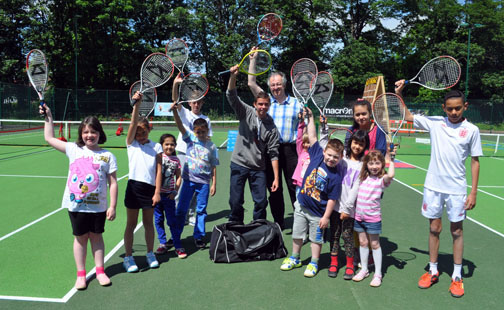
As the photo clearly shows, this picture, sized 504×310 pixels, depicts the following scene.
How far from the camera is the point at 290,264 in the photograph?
13.7 ft

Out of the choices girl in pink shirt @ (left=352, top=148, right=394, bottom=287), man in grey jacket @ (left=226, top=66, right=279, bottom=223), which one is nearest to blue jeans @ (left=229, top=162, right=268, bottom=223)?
man in grey jacket @ (left=226, top=66, right=279, bottom=223)

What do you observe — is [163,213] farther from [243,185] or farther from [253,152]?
[253,152]

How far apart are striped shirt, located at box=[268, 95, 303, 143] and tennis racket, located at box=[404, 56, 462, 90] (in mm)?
1416

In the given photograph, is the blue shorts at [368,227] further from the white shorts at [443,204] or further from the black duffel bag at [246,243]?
the black duffel bag at [246,243]

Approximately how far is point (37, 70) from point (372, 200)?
146 inches

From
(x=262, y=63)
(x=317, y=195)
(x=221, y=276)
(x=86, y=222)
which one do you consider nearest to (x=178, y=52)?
(x=262, y=63)

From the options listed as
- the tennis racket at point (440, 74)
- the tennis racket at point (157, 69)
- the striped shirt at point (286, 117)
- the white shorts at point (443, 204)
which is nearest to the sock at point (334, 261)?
the white shorts at point (443, 204)

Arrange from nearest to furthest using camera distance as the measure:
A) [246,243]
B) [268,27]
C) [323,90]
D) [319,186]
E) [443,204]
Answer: [443,204]
[319,186]
[246,243]
[323,90]
[268,27]

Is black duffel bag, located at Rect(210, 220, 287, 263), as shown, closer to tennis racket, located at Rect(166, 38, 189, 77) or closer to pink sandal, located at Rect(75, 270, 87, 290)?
pink sandal, located at Rect(75, 270, 87, 290)

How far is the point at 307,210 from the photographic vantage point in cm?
404

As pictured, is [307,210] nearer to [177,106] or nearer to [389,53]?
[177,106]

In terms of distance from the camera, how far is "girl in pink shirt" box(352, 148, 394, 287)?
151 inches

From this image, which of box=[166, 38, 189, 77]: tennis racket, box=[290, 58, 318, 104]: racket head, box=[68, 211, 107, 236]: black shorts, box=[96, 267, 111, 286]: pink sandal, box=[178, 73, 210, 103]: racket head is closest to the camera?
box=[68, 211, 107, 236]: black shorts

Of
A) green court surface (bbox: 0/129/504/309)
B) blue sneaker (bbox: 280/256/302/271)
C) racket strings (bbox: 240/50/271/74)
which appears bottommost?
green court surface (bbox: 0/129/504/309)
